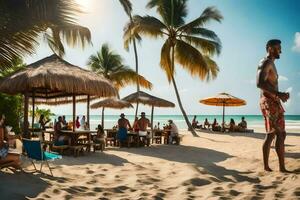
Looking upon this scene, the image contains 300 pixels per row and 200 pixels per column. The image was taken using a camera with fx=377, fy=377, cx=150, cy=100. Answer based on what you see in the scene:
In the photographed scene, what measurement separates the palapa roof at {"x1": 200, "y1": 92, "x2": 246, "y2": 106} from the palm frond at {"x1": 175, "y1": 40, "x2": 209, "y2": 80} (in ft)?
15.2

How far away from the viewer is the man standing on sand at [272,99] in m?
5.46

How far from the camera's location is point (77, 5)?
4676 millimetres

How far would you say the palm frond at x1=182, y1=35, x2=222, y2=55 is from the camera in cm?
2031

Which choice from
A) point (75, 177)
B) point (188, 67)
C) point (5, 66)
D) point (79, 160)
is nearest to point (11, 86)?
point (79, 160)

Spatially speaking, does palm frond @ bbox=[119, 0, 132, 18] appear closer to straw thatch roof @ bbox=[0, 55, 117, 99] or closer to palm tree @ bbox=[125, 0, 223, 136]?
palm tree @ bbox=[125, 0, 223, 136]

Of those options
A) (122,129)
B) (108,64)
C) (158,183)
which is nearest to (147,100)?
(122,129)

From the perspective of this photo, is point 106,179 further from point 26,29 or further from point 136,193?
point 26,29

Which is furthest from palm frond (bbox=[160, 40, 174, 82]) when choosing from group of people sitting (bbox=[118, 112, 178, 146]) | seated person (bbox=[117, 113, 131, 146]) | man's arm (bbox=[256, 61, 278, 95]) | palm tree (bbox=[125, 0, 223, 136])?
man's arm (bbox=[256, 61, 278, 95])

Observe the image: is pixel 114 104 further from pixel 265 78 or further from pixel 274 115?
pixel 274 115

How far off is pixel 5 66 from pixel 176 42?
16.5m

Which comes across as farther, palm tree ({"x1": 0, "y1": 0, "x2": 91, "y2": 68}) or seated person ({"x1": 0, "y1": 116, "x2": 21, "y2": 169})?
seated person ({"x1": 0, "y1": 116, "x2": 21, "y2": 169})

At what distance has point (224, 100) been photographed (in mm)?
24875

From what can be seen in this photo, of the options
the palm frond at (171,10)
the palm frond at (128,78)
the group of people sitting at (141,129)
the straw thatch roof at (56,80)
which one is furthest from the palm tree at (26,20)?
the palm frond at (128,78)

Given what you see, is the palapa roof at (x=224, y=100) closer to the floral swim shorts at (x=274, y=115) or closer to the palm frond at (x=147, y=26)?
the palm frond at (x=147, y=26)
